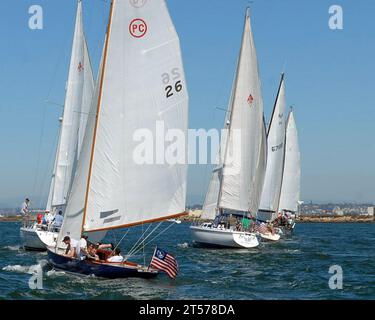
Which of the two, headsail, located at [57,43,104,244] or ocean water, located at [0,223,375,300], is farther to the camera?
headsail, located at [57,43,104,244]

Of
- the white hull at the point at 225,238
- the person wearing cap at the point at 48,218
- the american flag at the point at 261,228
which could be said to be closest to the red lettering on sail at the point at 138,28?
the person wearing cap at the point at 48,218

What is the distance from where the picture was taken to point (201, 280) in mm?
31281

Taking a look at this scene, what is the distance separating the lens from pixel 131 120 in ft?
98.1

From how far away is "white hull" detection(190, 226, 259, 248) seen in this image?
47.4 metres

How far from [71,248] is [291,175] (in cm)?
5468

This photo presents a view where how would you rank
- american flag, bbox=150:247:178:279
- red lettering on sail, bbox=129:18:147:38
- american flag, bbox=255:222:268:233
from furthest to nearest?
american flag, bbox=255:222:268:233 < red lettering on sail, bbox=129:18:147:38 < american flag, bbox=150:247:178:279

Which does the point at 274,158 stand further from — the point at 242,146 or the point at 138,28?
the point at 138,28

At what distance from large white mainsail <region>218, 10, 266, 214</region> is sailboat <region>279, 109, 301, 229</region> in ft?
92.1

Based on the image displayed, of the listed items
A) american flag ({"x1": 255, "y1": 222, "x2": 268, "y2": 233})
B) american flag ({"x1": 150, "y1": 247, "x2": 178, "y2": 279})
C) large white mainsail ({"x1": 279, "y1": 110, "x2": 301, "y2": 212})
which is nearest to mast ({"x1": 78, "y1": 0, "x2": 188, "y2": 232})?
american flag ({"x1": 150, "y1": 247, "x2": 178, "y2": 279})

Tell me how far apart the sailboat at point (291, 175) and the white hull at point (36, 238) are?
128 feet

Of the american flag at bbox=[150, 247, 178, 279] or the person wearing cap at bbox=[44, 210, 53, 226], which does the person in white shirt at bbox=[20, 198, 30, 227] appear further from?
the american flag at bbox=[150, 247, 178, 279]

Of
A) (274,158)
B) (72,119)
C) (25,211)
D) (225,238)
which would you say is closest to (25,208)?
(25,211)

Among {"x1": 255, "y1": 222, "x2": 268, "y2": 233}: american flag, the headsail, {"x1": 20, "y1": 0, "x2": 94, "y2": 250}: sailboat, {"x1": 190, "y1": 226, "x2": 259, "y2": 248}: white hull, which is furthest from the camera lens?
{"x1": 255, "y1": 222, "x2": 268, "y2": 233}: american flag
